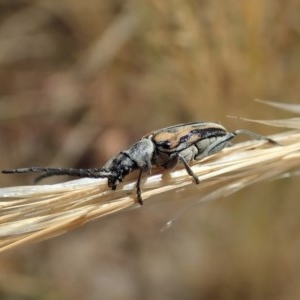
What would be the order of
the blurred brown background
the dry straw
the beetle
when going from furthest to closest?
the blurred brown background → the beetle → the dry straw

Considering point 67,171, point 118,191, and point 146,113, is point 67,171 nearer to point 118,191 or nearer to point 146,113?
point 118,191

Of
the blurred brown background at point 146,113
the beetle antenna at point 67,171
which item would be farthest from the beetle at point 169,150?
the blurred brown background at point 146,113

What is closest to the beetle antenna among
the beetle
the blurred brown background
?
the beetle

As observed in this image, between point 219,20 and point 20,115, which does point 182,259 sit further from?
point 219,20

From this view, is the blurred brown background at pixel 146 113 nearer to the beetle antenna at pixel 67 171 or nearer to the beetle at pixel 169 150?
the beetle at pixel 169 150

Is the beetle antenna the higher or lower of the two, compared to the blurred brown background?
higher

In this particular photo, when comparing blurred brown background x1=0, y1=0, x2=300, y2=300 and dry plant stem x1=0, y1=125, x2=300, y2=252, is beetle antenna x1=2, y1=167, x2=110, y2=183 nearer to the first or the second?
dry plant stem x1=0, y1=125, x2=300, y2=252
